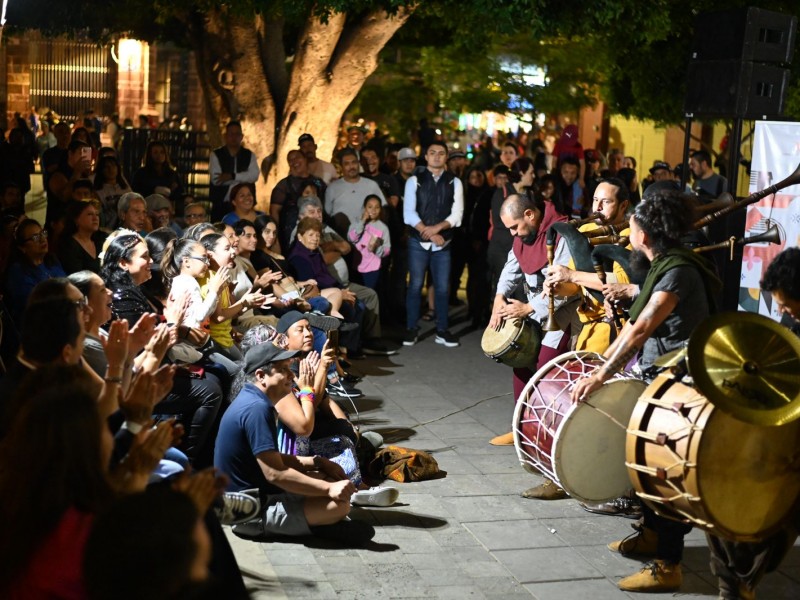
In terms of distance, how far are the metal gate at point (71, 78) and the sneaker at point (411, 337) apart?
87.8 ft

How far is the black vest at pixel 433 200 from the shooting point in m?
11.9

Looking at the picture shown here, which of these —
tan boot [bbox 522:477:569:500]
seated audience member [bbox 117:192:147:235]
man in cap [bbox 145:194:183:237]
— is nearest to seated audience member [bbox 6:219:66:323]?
seated audience member [bbox 117:192:147:235]

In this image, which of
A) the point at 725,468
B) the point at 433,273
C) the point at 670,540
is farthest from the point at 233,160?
the point at 725,468

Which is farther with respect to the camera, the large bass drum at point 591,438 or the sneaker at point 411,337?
the sneaker at point 411,337

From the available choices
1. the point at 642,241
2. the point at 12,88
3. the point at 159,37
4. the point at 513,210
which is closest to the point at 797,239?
the point at 513,210

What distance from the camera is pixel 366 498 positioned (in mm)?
6586

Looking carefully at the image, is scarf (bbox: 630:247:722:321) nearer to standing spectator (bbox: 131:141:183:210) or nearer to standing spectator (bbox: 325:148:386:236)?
standing spectator (bbox: 325:148:386:236)

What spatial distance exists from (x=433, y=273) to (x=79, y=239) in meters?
4.55

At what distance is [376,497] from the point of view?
21.5ft

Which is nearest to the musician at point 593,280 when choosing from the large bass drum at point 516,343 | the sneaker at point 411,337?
the large bass drum at point 516,343

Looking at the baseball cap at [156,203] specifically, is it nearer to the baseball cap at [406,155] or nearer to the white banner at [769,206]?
the baseball cap at [406,155]

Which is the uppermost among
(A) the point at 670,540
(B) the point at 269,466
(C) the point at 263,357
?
(C) the point at 263,357

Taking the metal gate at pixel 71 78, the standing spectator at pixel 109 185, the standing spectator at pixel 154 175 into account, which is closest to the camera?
the standing spectator at pixel 109 185

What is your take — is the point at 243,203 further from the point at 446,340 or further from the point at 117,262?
the point at 117,262
